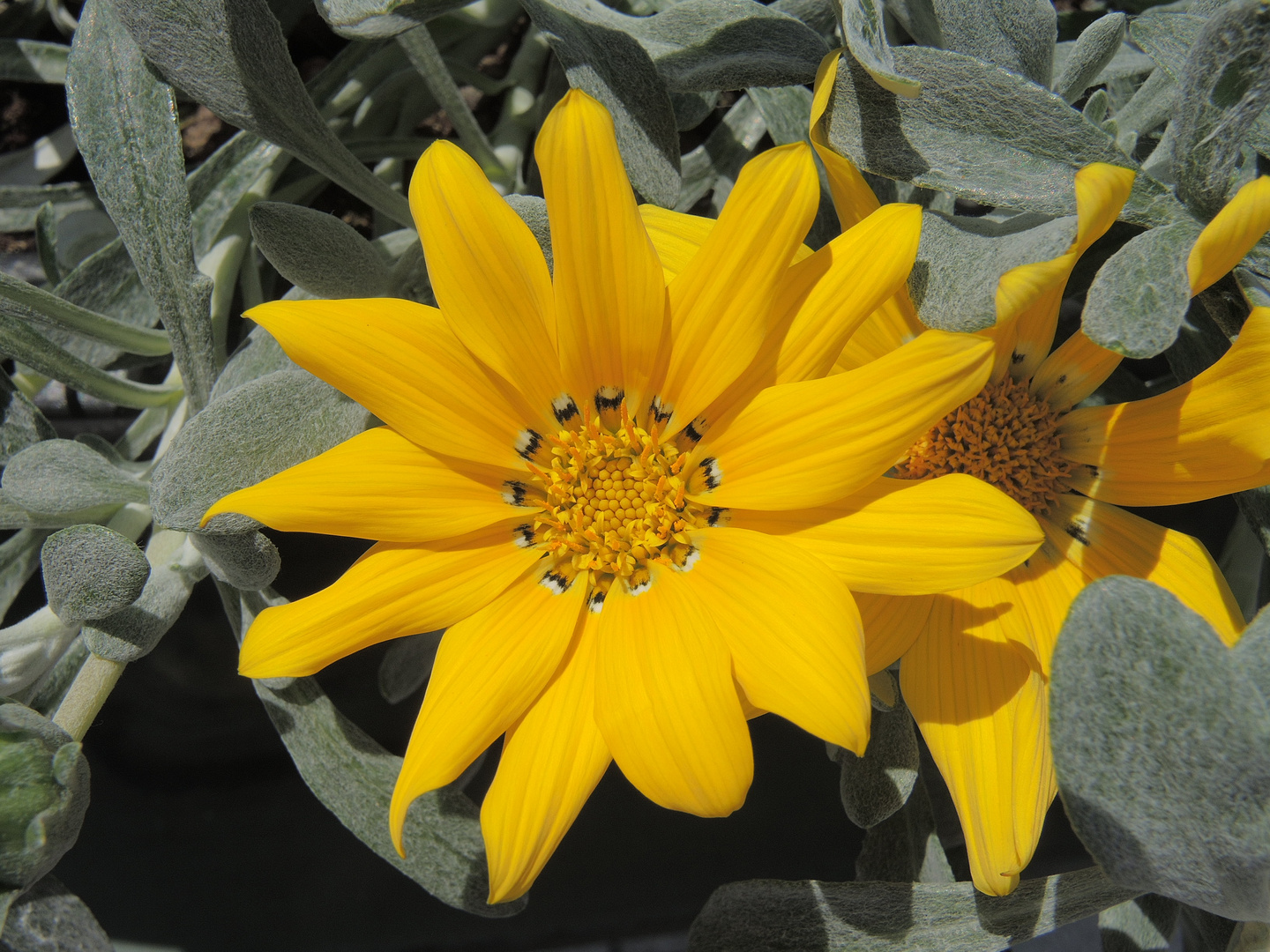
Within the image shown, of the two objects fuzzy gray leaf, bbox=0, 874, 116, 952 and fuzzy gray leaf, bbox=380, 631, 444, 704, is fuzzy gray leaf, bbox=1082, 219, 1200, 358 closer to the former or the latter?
fuzzy gray leaf, bbox=380, 631, 444, 704

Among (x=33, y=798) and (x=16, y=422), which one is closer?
(x=33, y=798)

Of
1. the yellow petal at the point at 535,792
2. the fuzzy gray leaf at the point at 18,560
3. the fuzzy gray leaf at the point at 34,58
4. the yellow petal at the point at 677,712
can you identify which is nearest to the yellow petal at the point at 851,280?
the yellow petal at the point at 677,712

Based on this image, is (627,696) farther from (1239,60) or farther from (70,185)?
(70,185)

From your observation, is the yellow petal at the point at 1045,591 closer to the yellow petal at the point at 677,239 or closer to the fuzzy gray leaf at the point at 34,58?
the yellow petal at the point at 677,239

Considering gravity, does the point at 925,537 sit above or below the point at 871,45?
below

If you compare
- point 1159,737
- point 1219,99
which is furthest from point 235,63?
point 1159,737

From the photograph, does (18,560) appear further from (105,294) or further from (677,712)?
(677,712)

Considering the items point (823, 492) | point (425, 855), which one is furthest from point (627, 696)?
point (425, 855)
